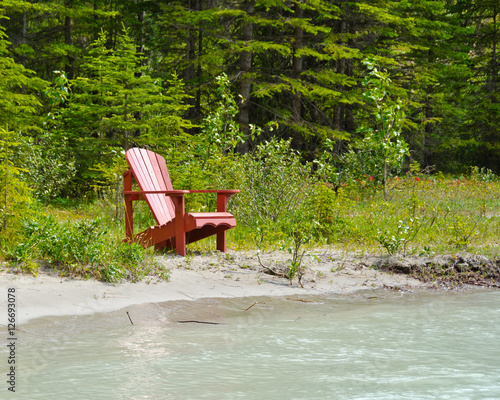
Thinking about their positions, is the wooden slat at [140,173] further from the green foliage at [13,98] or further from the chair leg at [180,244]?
A: the green foliage at [13,98]

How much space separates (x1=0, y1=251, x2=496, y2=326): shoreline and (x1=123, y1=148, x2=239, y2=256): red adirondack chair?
263 millimetres

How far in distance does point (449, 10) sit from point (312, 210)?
1638cm

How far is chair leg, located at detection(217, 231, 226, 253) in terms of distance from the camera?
254 inches

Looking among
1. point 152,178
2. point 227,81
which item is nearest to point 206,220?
point 152,178

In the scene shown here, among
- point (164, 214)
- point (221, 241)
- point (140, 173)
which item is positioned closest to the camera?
point (140, 173)

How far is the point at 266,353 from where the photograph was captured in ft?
13.0

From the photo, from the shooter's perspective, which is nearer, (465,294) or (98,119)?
(465,294)

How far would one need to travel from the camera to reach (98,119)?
41.3 feet

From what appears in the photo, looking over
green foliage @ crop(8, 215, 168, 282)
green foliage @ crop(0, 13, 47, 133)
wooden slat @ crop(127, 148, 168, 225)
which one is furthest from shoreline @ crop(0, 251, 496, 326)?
green foliage @ crop(0, 13, 47, 133)

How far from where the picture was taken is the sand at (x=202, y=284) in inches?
179

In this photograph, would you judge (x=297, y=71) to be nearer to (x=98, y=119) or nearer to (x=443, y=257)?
(x=98, y=119)

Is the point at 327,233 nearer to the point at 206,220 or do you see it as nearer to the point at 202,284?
the point at 206,220

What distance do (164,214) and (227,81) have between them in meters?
4.91

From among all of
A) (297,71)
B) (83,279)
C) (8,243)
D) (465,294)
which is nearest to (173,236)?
(83,279)
